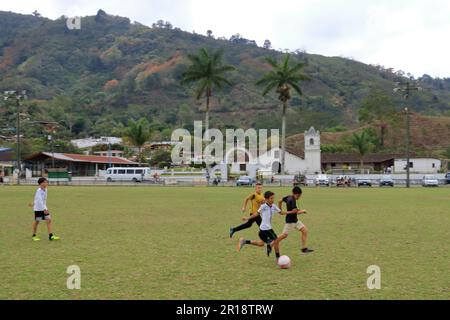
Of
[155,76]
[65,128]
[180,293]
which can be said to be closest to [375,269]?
[180,293]

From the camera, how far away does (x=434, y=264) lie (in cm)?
914

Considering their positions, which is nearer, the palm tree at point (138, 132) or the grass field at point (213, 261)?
the grass field at point (213, 261)

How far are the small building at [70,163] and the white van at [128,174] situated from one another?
12.9 metres

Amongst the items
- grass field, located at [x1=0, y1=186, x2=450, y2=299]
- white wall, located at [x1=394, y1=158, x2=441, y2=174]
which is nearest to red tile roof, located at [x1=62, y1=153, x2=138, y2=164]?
white wall, located at [x1=394, y1=158, x2=441, y2=174]

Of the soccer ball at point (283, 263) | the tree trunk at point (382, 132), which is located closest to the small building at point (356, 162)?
the tree trunk at point (382, 132)

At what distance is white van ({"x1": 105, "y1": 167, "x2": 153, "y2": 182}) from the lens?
58.6m

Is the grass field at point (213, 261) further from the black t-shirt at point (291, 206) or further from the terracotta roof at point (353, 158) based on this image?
the terracotta roof at point (353, 158)

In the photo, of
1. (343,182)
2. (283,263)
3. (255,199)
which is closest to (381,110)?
(343,182)

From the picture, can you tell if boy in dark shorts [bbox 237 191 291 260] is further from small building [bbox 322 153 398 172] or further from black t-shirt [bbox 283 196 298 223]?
small building [bbox 322 153 398 172]

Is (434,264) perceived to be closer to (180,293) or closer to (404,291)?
(404,291)

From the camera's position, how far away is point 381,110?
103062 mm

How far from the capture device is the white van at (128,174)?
5862 cm

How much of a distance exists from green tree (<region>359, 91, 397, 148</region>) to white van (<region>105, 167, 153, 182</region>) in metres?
57.6
